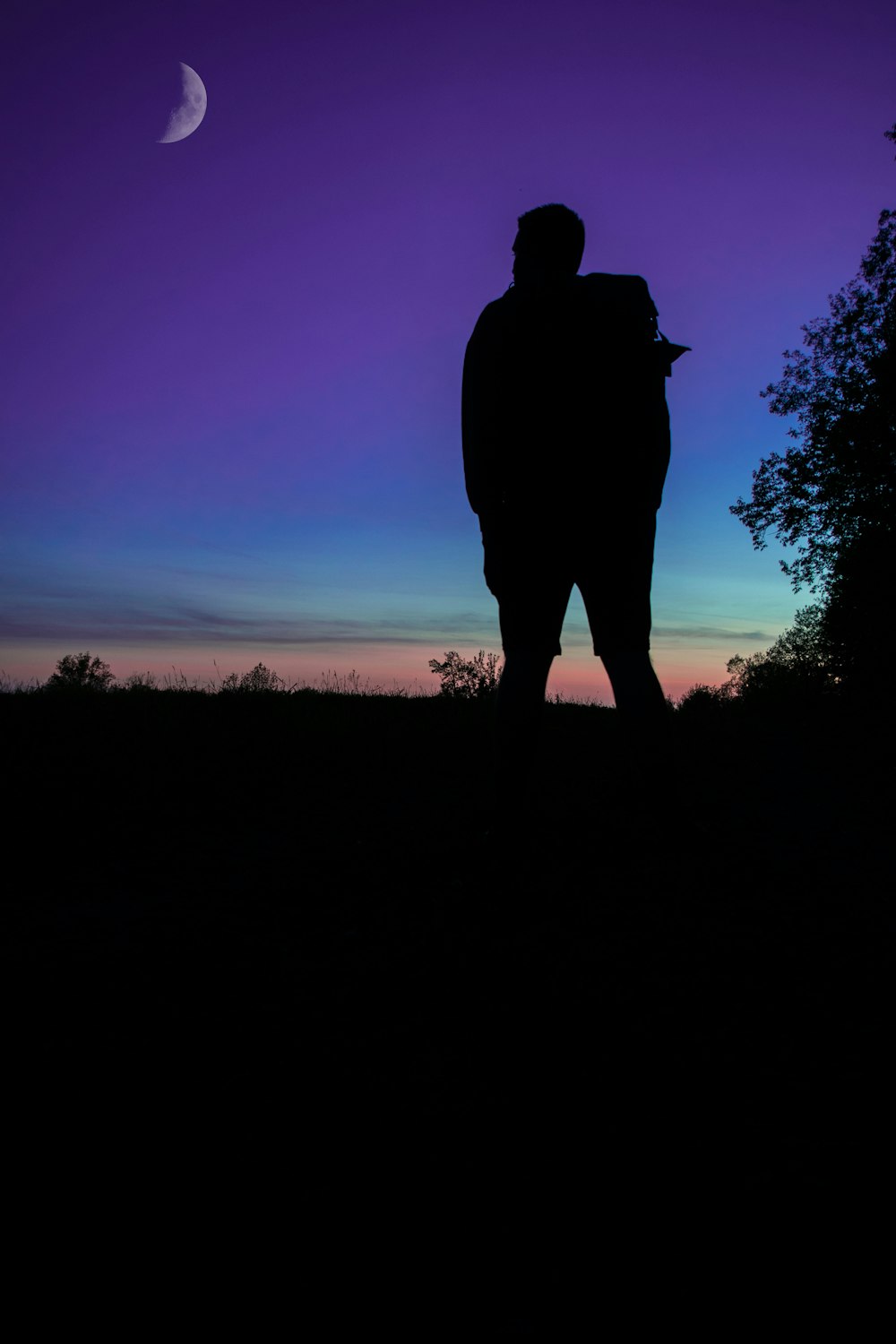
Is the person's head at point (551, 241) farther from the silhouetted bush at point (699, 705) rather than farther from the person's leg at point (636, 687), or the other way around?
the silhouetted bush at point (699, 705)

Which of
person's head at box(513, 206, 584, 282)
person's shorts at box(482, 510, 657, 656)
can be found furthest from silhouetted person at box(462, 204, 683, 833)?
person's head at box(513, 206, 584, 282)

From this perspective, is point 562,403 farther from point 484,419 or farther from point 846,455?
point 846,455

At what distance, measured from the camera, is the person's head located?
3.20 metres

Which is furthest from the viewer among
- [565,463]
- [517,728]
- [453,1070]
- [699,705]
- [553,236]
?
[699,705]

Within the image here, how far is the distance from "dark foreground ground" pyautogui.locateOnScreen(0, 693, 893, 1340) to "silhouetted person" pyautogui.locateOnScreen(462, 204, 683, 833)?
72 cm

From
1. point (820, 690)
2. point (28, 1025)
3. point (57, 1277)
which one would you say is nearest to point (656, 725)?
point (28, 1025)

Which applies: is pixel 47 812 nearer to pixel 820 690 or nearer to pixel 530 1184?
pixel 530 1184

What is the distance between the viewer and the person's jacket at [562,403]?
10.1ft

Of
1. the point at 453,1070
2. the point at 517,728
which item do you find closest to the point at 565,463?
the point at 517,728

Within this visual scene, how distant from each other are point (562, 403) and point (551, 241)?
2.54ft

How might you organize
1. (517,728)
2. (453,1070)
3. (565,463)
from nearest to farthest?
(453,1070), (517,728), (565,463)

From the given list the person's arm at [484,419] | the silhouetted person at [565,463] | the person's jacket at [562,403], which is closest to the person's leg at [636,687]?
the silhouetted person at [565,463]

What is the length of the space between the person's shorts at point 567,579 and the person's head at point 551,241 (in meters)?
1.15

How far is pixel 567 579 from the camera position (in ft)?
10.3
